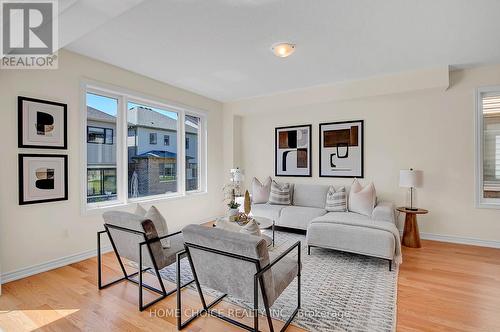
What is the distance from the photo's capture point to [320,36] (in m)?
2.81

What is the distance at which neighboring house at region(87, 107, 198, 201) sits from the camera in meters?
3.60

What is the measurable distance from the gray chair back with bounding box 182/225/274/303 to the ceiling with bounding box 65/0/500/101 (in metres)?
1.68

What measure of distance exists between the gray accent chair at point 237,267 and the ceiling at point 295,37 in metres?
1.71

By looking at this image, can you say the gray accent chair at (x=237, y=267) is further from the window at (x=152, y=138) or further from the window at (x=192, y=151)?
the window at (x=192, y=151)

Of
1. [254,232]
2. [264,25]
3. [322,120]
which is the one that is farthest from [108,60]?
[322,120]

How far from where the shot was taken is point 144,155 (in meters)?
4.27

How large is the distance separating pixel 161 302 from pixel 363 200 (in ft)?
10.5

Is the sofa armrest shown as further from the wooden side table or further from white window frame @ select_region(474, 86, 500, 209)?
white window frame @ select_region(474, 86, 500, 209)

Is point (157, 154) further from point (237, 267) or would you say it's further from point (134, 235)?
point (237, 267)

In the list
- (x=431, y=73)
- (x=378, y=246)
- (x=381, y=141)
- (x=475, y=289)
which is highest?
(x=431, y=73)

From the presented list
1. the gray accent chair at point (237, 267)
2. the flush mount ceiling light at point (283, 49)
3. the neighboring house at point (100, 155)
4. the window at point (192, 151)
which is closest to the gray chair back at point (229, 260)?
the gray accent chair at point (237, 267)

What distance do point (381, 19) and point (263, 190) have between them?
3.44 metres

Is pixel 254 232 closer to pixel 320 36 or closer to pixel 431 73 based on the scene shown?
pixel 320 36

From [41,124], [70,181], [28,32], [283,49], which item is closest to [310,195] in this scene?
[283,49]
